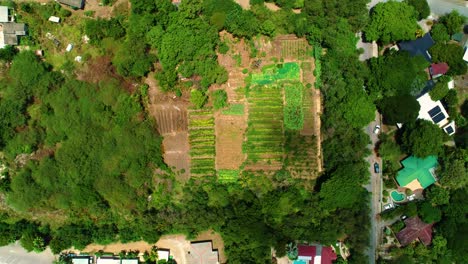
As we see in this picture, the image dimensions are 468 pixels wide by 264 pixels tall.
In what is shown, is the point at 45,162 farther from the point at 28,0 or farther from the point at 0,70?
the point at 28,0

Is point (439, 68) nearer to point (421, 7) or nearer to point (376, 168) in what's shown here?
point (421, 7)

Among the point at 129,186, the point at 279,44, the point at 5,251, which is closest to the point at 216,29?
the point at 279,44

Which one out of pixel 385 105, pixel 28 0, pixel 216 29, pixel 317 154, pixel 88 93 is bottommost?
pixel 317 154

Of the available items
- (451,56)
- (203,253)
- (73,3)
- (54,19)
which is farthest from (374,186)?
(54,19)

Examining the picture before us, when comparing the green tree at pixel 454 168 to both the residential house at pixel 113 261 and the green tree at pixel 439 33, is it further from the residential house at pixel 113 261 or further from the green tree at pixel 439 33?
the residential house at pixel 113 261

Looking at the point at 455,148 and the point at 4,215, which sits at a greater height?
the point at 455,148
